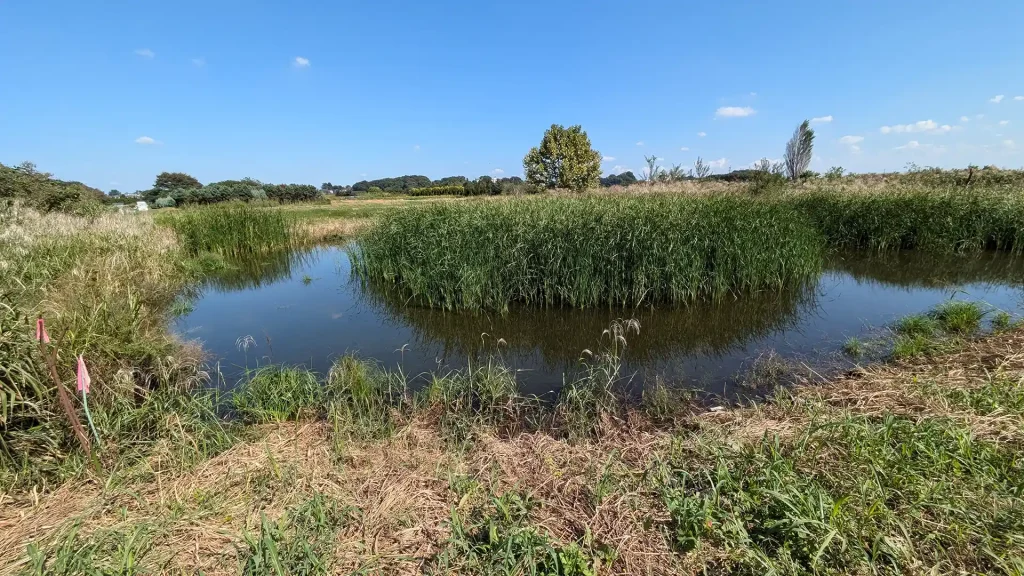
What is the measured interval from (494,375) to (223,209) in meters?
14.6

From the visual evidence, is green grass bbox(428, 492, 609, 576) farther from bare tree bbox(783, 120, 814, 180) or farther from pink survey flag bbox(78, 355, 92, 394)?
bare tree bbox(783, 120, 814, 180)

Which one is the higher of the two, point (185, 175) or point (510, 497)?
point (185, 175)

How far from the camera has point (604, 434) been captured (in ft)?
11.3

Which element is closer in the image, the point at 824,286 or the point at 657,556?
the point at 657,556

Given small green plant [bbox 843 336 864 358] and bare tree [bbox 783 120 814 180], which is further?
bare tree [bbox 783 120 814 180]

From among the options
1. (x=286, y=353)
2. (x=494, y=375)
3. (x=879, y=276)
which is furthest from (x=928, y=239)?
(x=286, y=353)

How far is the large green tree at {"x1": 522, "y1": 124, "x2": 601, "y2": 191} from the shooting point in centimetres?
2939

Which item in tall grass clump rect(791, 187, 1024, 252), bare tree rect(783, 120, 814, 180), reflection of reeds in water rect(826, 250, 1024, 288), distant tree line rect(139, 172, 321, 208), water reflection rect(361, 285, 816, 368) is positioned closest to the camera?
water reflection rect(361, 285, 816, 368)

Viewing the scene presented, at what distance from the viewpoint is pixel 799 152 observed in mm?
24109

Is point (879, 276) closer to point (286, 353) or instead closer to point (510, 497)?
point (510, 497)

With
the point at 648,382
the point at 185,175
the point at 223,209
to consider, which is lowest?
the point at 648,382

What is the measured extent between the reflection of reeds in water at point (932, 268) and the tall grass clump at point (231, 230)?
18.3 m

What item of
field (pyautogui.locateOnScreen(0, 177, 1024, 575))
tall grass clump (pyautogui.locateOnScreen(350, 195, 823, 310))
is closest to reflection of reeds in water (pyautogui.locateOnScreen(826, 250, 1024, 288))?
tall grass clump (pyautogui.locateOnScreen(350, 195, 823, 310))

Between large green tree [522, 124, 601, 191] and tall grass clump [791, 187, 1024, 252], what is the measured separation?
17200 millimetres
